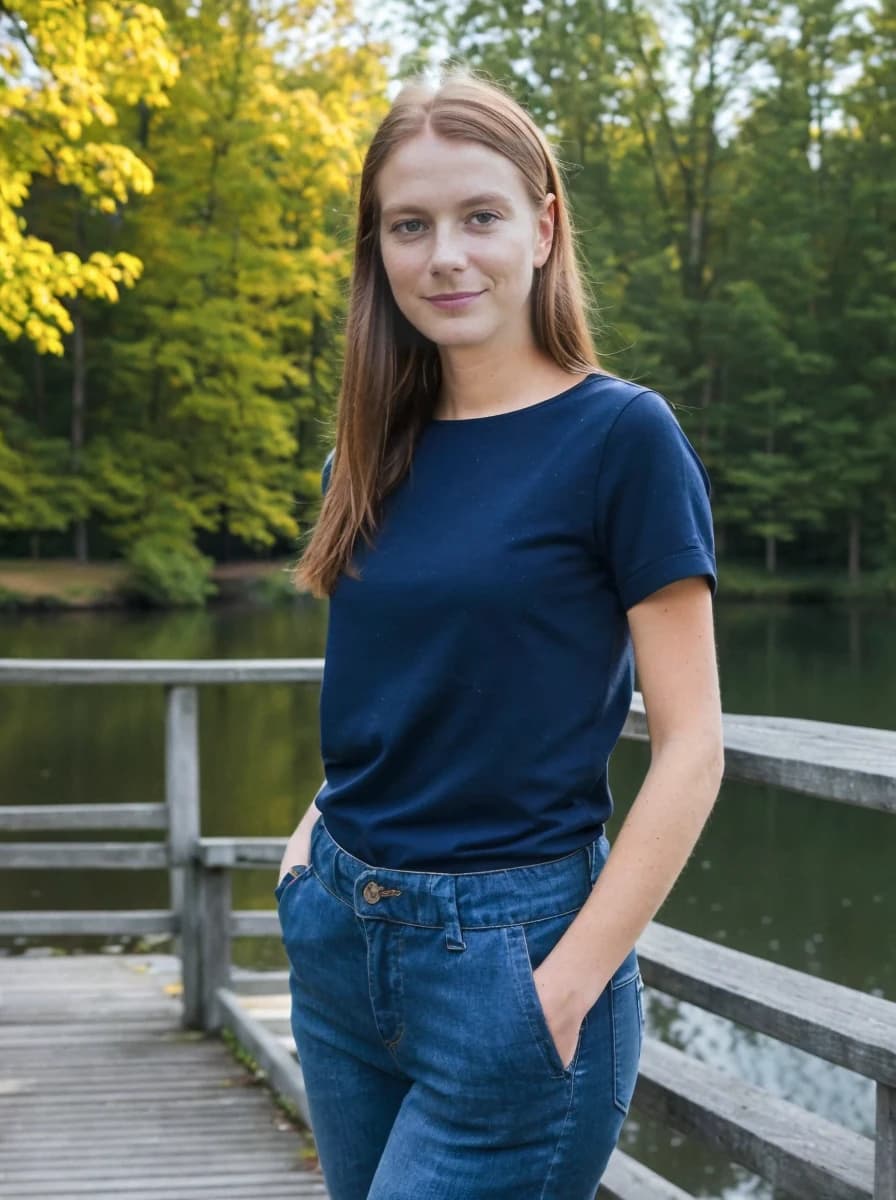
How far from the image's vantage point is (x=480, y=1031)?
1.29 m

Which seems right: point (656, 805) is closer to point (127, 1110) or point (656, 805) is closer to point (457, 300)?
point (457, 300)

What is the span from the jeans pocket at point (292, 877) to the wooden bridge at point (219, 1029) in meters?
0.52

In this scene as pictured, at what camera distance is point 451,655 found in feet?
4.43

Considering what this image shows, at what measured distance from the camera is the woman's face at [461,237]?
4.67ft

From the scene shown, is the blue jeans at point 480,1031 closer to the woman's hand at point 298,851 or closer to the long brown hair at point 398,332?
the woman's hand at point 298,851

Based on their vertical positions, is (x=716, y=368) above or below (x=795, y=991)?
above

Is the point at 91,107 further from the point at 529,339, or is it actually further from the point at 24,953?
the point at 529,339

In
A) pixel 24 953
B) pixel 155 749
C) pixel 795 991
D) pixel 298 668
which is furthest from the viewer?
pixel 155 749

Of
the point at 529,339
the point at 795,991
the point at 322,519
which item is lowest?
the point at 795,991

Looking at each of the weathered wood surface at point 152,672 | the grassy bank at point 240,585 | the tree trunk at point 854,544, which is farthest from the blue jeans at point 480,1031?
the tree trunk at point 854,544

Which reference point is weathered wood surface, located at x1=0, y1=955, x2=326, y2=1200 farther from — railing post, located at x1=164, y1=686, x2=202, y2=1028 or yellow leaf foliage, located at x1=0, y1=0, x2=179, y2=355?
yellow leaf foliage, located at x1=0, y1=0, x2=179, y2=355

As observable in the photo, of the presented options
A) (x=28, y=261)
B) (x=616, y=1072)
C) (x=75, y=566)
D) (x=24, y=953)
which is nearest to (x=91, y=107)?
(x=28, y=261)

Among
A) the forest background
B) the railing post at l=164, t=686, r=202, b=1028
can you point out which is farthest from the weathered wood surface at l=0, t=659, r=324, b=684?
the forest background

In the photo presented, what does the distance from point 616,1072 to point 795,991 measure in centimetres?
43
